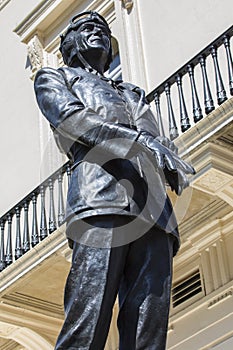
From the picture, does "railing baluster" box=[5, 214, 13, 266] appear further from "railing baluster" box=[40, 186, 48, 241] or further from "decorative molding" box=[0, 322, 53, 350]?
"decorative molding" box=[0, 322, 53, 350]

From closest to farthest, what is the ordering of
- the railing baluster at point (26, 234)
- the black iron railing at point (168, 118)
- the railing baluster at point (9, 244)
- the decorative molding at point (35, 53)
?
the black iron railing at point (168, 118)
the railing baluster at point (26, 234)
the railing baluster at point (9, 244)
the decorative molding at point (35, 53)

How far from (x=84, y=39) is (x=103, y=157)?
74 cm

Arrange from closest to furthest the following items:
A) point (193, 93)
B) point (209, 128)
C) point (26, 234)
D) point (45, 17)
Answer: point (209, 128)
point (193, 93)
point (26, 234)
point (45, 17)

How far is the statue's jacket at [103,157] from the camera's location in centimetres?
414

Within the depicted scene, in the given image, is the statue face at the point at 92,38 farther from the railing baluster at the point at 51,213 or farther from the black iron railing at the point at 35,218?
the railing baluster at the point at 51,213

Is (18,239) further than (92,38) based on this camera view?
Yes

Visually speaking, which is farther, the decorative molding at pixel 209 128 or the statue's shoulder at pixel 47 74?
the decorative molding at pixel 209 128

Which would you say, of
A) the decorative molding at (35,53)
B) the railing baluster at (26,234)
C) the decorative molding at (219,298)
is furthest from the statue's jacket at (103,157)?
the decorative molding at (35,53)

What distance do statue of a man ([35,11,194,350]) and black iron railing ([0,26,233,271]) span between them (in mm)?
6318

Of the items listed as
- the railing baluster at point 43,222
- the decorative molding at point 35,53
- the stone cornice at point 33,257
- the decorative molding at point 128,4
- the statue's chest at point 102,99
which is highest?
the decorative molding at point 35,53

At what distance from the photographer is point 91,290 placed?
401 centimetres

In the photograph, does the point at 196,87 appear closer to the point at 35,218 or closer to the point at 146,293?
the point at 35,218

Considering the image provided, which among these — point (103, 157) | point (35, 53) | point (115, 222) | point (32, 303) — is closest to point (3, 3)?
point (35, 53)

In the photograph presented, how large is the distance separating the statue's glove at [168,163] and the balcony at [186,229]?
5715 millimetres
